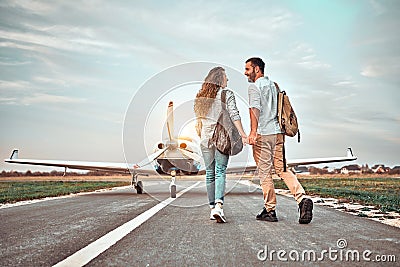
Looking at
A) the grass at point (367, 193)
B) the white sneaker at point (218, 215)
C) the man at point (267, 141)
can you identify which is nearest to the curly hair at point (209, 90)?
the man at point (267, 141)

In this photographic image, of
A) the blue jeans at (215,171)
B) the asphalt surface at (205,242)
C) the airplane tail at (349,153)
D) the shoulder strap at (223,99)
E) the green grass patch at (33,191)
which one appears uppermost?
the shoulder strap at (223,99)

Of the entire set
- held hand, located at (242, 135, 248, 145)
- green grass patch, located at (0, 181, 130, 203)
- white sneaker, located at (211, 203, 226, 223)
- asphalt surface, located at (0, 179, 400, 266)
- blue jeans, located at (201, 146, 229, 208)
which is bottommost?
green grass patch, located at (0, 181, 130, 203)

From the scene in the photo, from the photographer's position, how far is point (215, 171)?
19.5 ft

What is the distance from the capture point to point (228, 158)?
5996 mm

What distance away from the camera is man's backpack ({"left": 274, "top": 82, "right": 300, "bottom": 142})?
18.8 ft

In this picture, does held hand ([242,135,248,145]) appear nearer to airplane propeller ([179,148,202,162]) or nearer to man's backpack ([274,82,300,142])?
man's backpack ([274,82,300,142])

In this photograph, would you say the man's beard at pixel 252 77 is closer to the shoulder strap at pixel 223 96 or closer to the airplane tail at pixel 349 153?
the shoulder strap at pixel 223 96

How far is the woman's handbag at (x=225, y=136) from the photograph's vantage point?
582cm

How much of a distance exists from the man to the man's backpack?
89 mm

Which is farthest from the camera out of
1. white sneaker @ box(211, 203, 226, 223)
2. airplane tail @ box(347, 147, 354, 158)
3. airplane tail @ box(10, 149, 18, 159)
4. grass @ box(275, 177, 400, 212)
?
airplane tail @ box(347, 147, 354, 158)

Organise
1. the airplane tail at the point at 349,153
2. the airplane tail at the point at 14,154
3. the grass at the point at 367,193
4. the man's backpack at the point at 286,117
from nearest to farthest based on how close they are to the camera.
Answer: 1. the man's backpack at the point at 286,117
2. the grass at the point at 367,193
3. the airplane tail at the point at 14,154
4. the airplane tail at the point at 349,153

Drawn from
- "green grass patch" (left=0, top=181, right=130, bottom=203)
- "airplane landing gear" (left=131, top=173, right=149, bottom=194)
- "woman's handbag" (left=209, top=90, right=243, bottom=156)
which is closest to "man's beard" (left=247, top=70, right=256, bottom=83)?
"woman's handbag" (left=209, top=90, right=243, bottom=156)

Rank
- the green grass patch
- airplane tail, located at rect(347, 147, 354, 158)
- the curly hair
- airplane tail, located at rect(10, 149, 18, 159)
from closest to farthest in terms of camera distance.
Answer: the curly hair < the green grass patch < airplane tail, located at rect(10, 149, 18, 159) < airplane tail, located at rect(347, 147, 354, 158)

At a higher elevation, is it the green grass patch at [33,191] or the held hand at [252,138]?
the held hand at [252,138]
